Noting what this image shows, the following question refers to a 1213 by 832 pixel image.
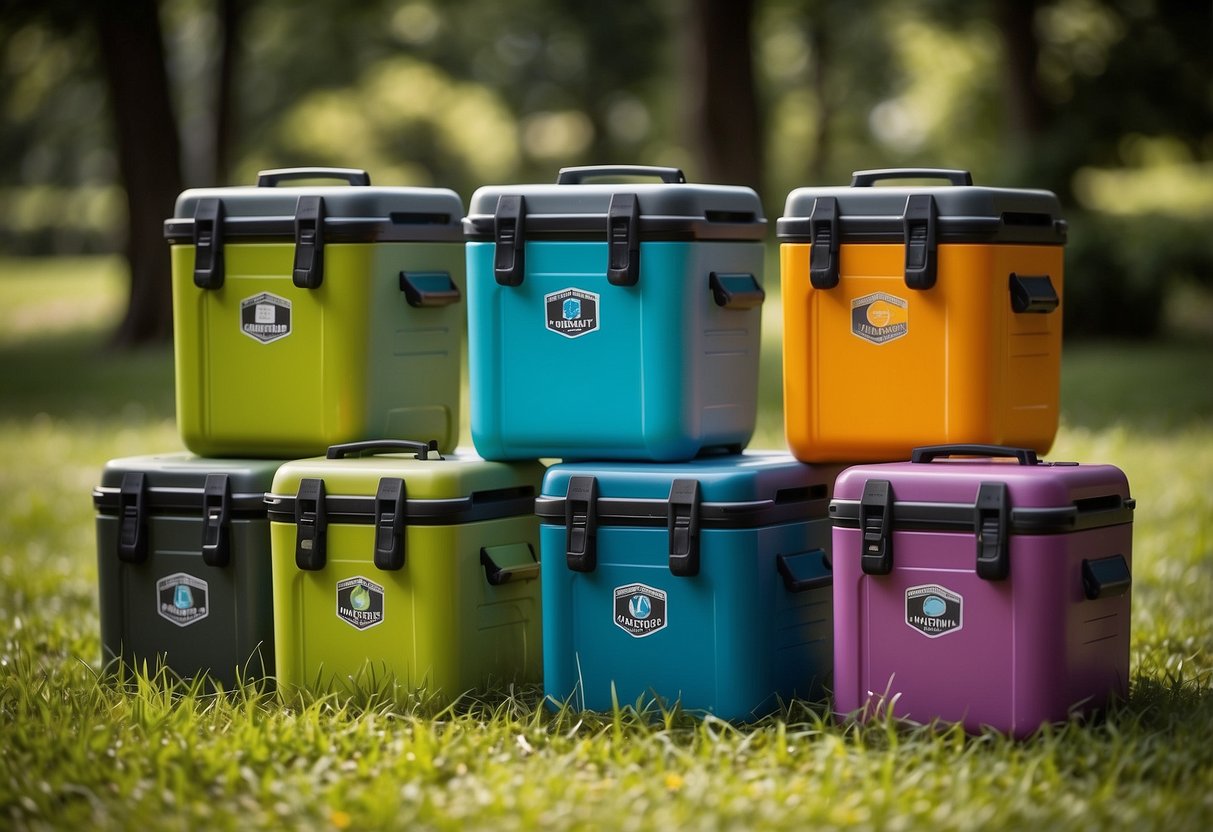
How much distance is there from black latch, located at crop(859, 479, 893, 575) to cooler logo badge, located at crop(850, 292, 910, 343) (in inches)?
19.9

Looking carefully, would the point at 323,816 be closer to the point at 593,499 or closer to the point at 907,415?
the point at 593,499

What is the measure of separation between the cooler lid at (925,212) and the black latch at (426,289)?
109 cm

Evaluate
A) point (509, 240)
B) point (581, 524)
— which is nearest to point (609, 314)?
point (509, 240)

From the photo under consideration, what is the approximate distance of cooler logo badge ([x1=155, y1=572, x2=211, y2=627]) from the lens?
502 centimetres

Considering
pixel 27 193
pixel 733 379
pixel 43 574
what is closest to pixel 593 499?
pixel 733 379

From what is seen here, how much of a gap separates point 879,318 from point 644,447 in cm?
75

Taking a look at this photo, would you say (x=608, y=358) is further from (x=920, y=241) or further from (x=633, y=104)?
(x=633, y=104)

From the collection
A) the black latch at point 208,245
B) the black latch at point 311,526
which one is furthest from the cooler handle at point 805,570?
the black latch at point 208,245

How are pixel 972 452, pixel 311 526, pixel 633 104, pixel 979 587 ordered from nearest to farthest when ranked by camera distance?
1. pixel 979 587
2. pixel 972 452
3. pixel 311 526
4. pixel 633 104

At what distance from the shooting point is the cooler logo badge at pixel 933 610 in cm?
420

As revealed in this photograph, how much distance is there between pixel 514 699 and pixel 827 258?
5.03 ft

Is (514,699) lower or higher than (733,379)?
lower

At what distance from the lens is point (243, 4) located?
21047mm

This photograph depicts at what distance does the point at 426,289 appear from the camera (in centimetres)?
508
